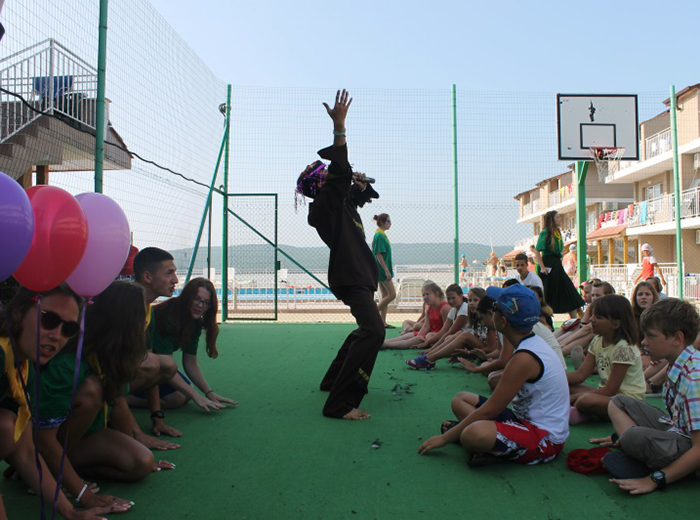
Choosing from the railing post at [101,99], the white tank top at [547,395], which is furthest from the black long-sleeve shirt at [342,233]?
the railing post at [101,99]

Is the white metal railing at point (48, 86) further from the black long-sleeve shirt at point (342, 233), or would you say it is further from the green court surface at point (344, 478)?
the green court surface at point (344, 478)

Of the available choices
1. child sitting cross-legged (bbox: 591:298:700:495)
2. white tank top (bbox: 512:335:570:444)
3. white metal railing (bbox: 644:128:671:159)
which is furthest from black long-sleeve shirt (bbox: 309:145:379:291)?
white metal railing (bbox: 644:128:671:159)

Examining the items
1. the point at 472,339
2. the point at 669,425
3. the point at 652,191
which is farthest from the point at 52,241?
the point at 652,191

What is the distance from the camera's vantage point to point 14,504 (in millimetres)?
2029

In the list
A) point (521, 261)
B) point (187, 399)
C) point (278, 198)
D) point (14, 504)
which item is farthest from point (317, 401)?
point (278, 198)

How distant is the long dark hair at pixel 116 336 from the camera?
86.3 inches

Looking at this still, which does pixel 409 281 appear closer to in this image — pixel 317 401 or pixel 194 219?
pixel 194 219

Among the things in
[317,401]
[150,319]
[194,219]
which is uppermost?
[194,219]

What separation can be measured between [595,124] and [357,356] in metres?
7.51

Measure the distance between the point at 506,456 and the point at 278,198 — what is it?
7095 millimetres

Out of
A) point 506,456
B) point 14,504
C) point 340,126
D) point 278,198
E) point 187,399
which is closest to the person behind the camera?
point 14,504

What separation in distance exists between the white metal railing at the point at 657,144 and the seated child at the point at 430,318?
2260 cm

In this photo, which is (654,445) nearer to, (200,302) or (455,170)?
(200,302)

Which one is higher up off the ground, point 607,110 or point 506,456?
point 607,110
